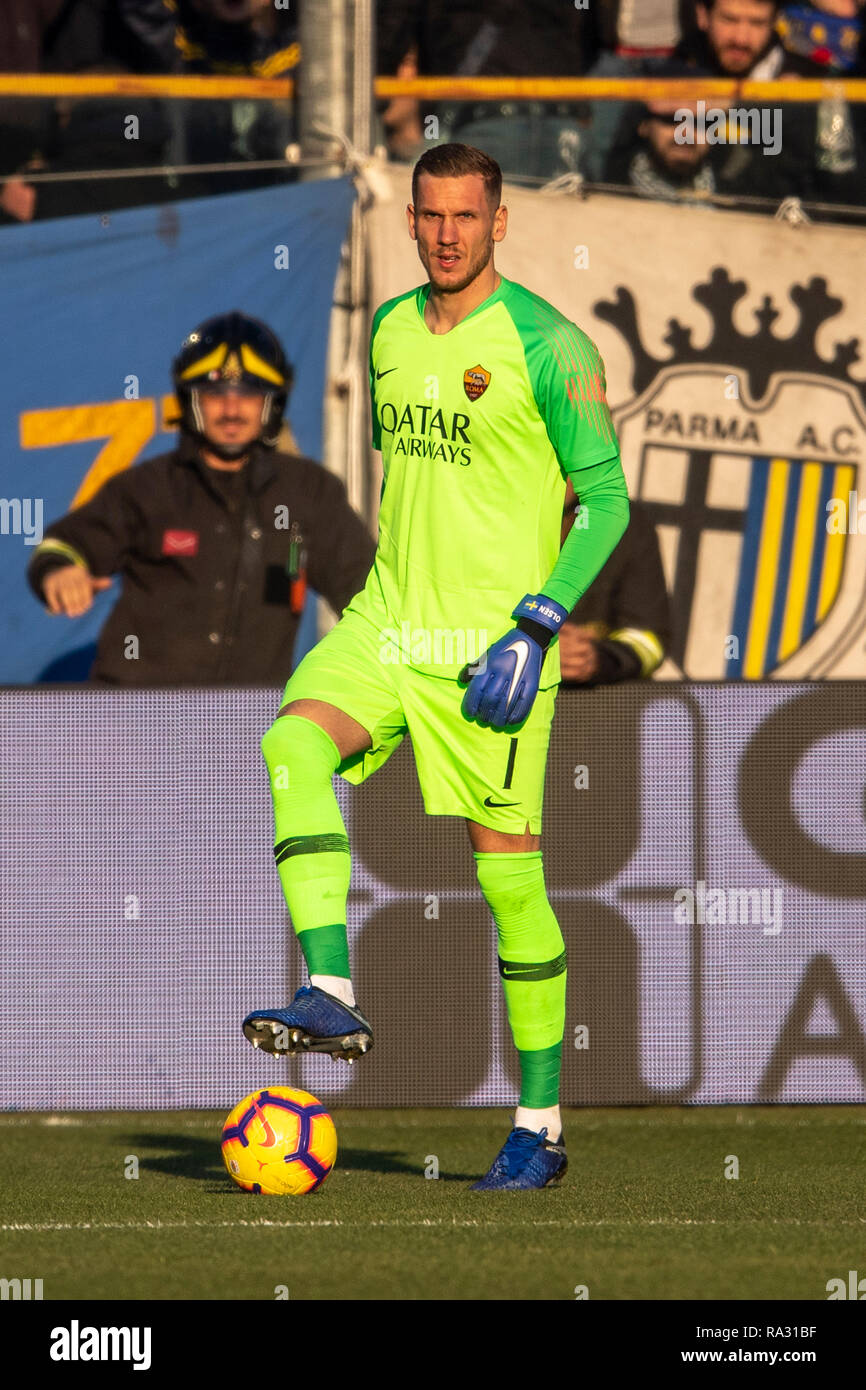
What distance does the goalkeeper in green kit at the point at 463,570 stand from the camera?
4.60 metres

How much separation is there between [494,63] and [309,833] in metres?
4.96

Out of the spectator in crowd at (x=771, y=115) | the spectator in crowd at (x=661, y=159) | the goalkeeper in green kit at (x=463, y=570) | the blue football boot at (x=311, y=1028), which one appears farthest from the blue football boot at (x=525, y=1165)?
the spectator in crowd at (x=771, y=115)

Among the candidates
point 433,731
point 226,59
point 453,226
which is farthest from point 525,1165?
point 226,59

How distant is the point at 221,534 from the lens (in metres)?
7.54

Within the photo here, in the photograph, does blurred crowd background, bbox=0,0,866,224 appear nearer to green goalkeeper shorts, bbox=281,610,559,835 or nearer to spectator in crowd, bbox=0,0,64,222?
spectator in crowd, bbox=0,0,64,222

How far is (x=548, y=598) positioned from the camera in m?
4.69

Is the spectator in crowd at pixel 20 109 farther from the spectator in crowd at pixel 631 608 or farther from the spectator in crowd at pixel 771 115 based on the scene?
the spectator in crowd at pixel 631 608

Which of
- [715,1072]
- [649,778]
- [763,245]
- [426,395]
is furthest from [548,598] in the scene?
[763,245]

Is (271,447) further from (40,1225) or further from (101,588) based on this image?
(40,1225)

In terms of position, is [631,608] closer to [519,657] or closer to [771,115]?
[519,657]

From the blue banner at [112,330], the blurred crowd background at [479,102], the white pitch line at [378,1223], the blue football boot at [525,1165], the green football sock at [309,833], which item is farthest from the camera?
the blurred crowd background at [479,102]

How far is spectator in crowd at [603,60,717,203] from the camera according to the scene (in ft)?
27.9

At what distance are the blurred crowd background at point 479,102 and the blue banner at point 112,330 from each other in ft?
1.02

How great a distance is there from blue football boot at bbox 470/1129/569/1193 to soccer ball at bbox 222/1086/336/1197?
0.39 m
